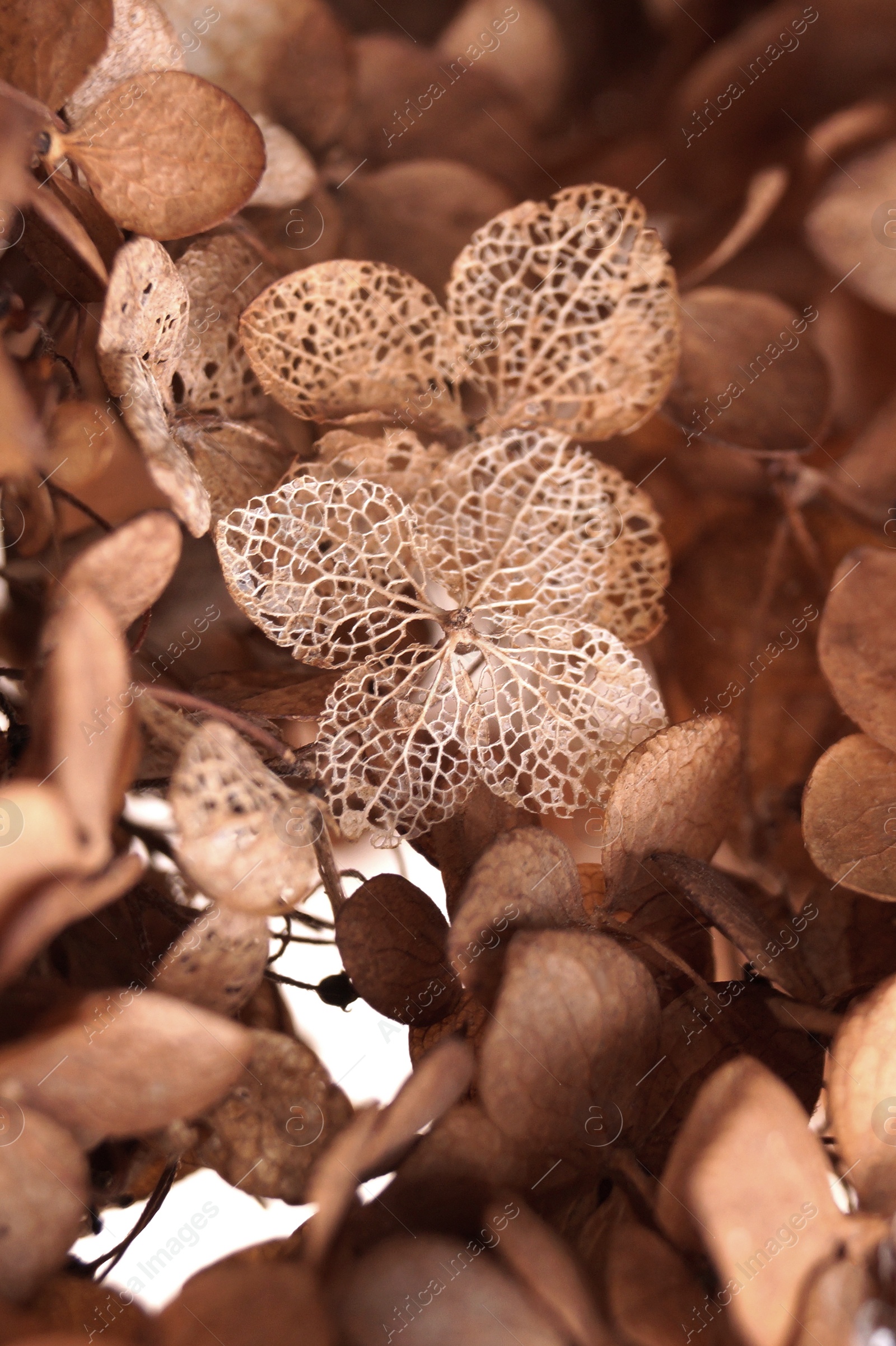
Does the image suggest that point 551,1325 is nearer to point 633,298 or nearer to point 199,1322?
point 199,1322

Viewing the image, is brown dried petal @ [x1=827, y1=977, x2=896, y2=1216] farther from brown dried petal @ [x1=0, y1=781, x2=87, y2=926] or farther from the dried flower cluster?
brown dried petal @ [x1=0, y1=781, x2=87, y2=926]

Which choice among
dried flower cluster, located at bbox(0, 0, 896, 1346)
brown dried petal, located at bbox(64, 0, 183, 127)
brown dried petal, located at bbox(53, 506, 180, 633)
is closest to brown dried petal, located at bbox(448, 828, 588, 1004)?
dried flower cluster, located at bbox(0, 0, 896, 1346)

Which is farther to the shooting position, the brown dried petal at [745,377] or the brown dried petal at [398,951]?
the brown dried petal at [745,377]

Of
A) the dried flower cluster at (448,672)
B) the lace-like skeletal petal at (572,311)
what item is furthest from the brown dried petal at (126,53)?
the lace-like skeletal petal at (572,311)

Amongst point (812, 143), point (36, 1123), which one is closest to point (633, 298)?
point (812, 143)

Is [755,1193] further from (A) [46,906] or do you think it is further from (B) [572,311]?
(B) [572,311]

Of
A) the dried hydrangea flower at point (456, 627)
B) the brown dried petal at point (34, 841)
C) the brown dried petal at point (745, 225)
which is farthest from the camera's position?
the brown dried petal at point (745, 225)

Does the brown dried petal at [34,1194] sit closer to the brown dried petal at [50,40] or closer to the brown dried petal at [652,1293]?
the brown dried petal at [652,1293]
